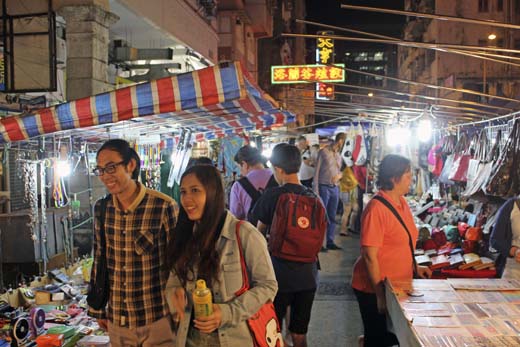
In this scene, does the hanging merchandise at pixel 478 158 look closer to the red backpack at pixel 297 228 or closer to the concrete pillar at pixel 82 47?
the red backpack at pixel 297 228

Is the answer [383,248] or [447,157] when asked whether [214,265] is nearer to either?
[383,248]

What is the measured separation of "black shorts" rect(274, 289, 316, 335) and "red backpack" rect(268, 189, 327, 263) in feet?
1.06

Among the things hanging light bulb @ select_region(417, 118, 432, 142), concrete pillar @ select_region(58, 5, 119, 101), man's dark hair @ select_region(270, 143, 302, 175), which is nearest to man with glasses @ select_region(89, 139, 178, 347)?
man's dark hair @ select_region(270, 143, 302, 175)

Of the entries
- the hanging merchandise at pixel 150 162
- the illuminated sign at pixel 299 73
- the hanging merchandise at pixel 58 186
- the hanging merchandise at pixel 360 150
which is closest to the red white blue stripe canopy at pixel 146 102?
the hanging merchandise at pixel 58 186

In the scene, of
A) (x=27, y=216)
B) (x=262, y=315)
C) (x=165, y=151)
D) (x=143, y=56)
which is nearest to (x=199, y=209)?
(x=262, y=315)

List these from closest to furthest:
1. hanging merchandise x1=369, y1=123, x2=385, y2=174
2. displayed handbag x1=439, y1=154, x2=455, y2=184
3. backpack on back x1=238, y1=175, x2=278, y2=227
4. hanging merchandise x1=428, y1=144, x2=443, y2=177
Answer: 1. backpack on back x1=238, y1=175, x2=278, y2=227
2. displayed handbag x1=439, y1=154, x2=455, y2=184
3. hanging merchandise x1=428, y1=144, x2=443, y2=177
4. hanging merchandise x1=369, y1=123, x2=385, y2=174

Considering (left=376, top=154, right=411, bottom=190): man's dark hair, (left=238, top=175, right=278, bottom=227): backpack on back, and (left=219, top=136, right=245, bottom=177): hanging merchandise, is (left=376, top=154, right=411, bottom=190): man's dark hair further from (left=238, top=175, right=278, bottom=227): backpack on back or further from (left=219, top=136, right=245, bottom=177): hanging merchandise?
(left=219, top=136, right=245, bottom=177): hanging merchandise

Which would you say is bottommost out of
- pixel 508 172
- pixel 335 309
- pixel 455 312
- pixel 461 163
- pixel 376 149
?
pixel 335 309

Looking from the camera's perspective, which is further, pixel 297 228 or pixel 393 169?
pixel 297 228

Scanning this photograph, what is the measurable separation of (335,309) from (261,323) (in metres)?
4.30

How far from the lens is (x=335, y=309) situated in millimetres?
6926

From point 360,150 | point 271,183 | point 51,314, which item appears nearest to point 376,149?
point 360,150

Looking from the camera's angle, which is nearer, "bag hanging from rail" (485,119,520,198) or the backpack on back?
"bag hanging from rail" (485,119,520,198)

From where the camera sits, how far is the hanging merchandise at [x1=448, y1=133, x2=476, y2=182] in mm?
7683
